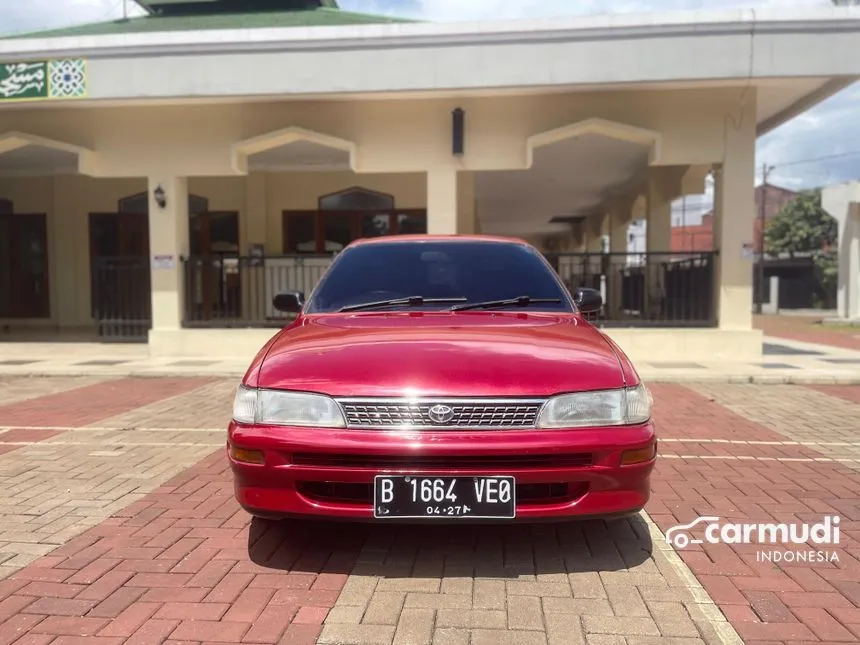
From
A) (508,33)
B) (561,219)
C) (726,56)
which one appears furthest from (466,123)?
(561,219)

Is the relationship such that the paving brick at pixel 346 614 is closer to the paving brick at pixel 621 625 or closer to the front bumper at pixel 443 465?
the front bumper at pixel 443 465

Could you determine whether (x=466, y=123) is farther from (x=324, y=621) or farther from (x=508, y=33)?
(x=324, y=621)

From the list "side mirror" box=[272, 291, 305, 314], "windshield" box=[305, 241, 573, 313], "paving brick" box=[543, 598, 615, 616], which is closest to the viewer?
"paving brick" box=[543, 598, 615, 616]

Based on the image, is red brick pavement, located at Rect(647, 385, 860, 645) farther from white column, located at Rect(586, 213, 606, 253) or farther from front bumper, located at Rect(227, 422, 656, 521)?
white column, located at Rect(586, 213, 606, 253)

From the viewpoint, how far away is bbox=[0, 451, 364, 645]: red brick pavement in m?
2.65

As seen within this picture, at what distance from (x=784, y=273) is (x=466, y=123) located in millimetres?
33813

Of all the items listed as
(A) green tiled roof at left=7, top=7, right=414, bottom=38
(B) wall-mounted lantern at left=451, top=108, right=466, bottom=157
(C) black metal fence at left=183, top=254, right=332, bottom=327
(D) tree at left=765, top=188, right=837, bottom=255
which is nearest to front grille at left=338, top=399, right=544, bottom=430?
(B) wall-mounted lantern at left=451, top=108, right=466, bottom=157

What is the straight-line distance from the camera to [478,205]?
63.8 feet

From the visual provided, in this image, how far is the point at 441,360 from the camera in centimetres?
304

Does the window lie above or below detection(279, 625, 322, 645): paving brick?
above

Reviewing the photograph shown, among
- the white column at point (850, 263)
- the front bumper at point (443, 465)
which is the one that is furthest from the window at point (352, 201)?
the white column at point (850, 263)

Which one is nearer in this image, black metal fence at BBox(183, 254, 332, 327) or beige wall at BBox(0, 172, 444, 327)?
black metal fence at BBox(183, 254, 332, 327)

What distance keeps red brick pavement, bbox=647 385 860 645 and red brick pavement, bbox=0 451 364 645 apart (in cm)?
175

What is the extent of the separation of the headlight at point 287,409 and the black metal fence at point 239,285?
814 cm
